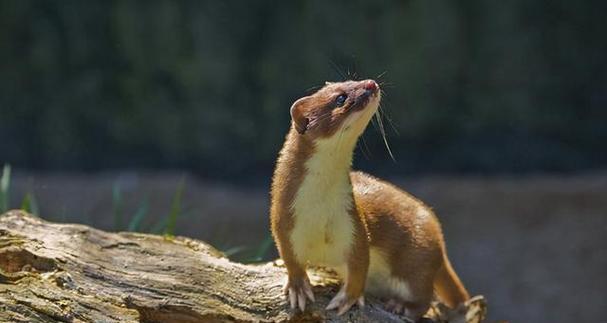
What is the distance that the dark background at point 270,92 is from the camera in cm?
918

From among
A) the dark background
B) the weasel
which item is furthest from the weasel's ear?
the dark background

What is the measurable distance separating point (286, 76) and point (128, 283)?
5.80 meters

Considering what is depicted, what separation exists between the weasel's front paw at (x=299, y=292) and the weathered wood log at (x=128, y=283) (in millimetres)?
34

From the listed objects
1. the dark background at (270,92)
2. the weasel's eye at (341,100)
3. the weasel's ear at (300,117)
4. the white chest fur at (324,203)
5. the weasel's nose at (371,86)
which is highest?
the weasel's nose at (371,86)

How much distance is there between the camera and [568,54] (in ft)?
30.8

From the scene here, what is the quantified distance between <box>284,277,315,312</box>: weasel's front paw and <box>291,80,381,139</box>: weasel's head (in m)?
0.52

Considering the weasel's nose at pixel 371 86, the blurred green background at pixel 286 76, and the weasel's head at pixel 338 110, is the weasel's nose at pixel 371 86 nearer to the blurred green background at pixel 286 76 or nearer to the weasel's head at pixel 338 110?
the weasel's head at pixel 338 110

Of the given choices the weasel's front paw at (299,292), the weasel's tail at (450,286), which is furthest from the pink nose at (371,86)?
the weasel's tail at (450,286)

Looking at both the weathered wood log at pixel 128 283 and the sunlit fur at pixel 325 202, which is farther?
the sunlit fur at pixel 325 202

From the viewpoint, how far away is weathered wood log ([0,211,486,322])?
356 centimetres

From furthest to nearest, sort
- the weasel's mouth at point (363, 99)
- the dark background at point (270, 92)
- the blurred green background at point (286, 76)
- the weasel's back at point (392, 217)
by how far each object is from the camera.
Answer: the blurred green background at point (286, 76) → the dark background at point (270, 92) → the weasel's back at point (392, 217) → the weasel's mouth at point (363, 99)

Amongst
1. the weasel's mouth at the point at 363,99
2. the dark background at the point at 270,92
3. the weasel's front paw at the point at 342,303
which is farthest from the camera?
the dark background at the point at 270,92

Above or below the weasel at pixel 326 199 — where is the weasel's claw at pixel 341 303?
below

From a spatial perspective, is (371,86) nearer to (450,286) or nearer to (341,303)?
(341,303)
